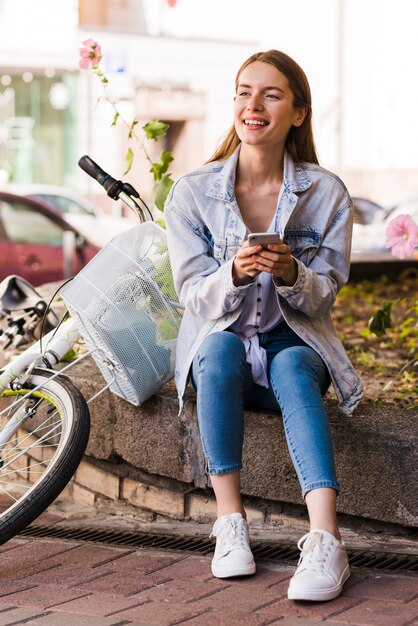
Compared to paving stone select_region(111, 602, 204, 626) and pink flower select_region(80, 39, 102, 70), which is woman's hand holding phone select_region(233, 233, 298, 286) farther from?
pink flower select_region(80, 39, 102, 70)

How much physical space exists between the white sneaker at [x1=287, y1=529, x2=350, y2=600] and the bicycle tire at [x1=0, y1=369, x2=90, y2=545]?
704 millimetres

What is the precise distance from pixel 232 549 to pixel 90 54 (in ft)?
7.01

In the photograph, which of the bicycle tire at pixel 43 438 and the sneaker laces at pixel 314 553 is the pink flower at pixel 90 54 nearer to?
the bicycle tire at pixel 43 438

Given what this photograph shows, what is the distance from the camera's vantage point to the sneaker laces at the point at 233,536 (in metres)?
2.85

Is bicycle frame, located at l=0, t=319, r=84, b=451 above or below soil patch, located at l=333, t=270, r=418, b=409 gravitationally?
above

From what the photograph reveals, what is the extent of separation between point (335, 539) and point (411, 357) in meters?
2.26

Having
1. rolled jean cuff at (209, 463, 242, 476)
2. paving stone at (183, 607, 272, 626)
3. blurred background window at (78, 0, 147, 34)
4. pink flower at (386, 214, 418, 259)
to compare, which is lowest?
paving stone at (183, 607, 272, 626)

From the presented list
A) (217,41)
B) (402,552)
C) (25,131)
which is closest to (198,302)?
(402,552)

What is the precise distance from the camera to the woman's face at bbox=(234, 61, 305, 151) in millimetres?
3113

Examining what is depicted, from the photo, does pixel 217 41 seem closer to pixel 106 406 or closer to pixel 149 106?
pixel 149 106

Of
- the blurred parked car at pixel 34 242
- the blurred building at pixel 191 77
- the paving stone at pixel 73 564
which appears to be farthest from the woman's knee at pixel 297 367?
the blurred building at pixel 191 77

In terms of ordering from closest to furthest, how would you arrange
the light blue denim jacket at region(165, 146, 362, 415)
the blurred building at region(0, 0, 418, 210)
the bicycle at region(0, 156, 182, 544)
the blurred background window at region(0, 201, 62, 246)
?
the light blue denim jacket at region(165, 146, 362, 415) → the bicycle at region(0, 156, 182, 544) → the blurred background window at region(0, 201, 62, 246) → the blurred building at region(0, 0, 418, 210)

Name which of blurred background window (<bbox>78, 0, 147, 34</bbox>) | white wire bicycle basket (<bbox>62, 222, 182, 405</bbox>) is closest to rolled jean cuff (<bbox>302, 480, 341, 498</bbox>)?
white wire bicycle basket (<bbox>62, 222, 182, 405</bbox>)

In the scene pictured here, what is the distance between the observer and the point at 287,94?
3.14 metres
